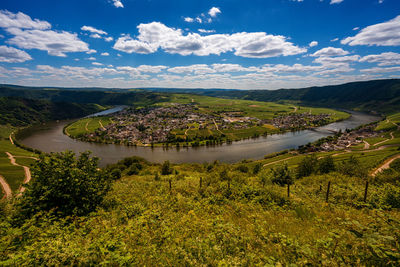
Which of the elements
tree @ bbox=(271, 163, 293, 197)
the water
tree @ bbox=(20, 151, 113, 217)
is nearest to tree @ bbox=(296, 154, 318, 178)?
tree @ bbox=(271, 163, 293, 197)

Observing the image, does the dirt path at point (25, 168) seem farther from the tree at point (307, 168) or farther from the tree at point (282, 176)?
the tree at point (307, 168)

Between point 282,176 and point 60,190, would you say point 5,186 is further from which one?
point 282,176

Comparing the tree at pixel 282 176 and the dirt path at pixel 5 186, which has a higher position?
the tree at pixel 282 176

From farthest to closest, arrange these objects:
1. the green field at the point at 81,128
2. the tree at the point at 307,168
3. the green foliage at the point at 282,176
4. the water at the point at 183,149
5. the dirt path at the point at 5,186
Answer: the green field at the point at 81,128
the water at the point at 183,149
the dirt path at the point at 5,186
the tree at the point at 307,168
the green foliage at the point at 282,176

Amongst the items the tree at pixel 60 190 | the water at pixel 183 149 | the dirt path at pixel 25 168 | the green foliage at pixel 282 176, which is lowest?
the water at pixel 183 149

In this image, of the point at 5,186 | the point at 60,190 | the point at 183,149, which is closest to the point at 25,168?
the point at 5,186

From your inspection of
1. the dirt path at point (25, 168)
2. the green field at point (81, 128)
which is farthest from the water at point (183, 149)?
the dirt path at point (25, 168)

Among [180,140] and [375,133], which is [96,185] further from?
[375,133]

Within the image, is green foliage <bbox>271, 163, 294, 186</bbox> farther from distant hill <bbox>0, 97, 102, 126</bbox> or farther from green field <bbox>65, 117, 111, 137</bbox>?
distant hill <bbox>0, 97, 102, 126</bbox>

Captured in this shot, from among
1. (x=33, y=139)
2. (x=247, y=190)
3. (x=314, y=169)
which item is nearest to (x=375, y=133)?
(x=314, y=169)
